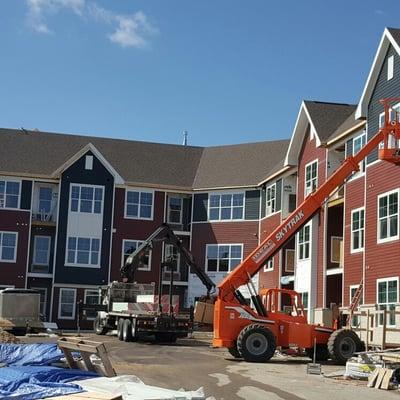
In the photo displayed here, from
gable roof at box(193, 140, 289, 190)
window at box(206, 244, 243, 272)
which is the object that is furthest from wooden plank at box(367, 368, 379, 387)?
window at box(206, 244, 243, 272)

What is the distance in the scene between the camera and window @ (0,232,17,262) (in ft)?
153

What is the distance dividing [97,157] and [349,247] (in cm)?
2177

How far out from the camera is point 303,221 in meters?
25.6

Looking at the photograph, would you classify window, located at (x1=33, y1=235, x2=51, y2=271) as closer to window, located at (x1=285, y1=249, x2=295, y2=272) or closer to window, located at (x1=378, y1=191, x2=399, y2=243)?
window, located at (x1=285, y1=249, x2=295, y2=272)

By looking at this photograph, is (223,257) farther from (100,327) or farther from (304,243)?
(100,327)

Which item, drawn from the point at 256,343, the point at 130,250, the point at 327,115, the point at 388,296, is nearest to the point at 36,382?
the point at 256,343

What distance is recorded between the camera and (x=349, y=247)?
105ft

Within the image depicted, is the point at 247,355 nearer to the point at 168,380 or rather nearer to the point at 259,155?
the point at 168,380

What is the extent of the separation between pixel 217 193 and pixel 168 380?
32.6 metres

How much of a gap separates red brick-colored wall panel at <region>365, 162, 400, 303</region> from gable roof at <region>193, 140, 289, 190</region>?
54.1 ft

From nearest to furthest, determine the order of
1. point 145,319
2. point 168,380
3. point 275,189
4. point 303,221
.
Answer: point 168,380
point 303,221
point 145,319
point 275,189

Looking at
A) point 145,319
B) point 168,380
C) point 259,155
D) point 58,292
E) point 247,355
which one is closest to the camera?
point 168,380

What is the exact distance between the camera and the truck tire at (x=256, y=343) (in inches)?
915

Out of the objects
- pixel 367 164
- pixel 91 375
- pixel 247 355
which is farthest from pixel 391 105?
pixel 91 375
